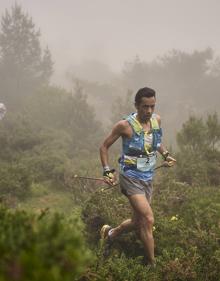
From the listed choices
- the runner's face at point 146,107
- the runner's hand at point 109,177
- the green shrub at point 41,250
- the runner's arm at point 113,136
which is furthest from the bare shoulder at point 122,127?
the green shrub at point 41,250

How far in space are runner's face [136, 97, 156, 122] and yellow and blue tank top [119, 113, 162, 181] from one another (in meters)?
0.12

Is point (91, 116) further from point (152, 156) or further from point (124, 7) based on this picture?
point (124, 7)

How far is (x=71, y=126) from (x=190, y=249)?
1865 cm

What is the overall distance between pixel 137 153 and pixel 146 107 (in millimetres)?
666

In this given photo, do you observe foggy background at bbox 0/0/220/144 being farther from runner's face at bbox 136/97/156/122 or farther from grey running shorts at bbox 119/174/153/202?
grey running shorts at bbox 119/174/153/202

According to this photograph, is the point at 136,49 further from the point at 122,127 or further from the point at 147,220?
the point at 147,220

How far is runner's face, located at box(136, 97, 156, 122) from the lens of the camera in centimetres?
577

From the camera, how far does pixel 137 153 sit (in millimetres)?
5836

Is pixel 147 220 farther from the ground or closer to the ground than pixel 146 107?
closer to the ground

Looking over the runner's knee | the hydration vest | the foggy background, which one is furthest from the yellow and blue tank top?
the foggy background

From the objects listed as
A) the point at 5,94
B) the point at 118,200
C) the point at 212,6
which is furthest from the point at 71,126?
the point at 212,6

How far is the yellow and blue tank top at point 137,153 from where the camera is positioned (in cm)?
582

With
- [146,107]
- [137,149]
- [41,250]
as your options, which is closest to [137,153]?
[137,149]

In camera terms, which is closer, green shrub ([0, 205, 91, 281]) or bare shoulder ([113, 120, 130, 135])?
green shrub ([0, 205, 91, 281])
